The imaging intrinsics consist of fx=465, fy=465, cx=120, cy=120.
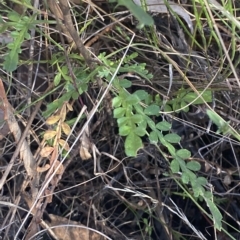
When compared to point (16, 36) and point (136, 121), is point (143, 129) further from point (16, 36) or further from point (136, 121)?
point (16, 36)

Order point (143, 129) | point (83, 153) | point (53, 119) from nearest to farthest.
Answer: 1. point (143, 129)
2. point (53, 119)
3. point (83, 153)

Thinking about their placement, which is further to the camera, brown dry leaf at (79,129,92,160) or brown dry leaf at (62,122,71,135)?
brown dry leaf at (79,129,92,160)

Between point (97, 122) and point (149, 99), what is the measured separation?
0.53ft

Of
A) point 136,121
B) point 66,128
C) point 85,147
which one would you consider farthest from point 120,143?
point 136,121

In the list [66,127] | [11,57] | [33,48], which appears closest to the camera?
[11,57]

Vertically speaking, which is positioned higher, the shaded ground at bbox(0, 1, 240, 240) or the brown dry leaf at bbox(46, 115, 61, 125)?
the brown dry leaf at bbox(46, 115, 61, 125)

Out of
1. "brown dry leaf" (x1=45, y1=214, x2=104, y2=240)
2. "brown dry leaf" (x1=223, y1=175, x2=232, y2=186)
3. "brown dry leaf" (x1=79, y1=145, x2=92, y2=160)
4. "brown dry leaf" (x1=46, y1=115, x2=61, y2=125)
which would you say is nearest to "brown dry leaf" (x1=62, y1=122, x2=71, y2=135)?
"brown dry leaf" (x1=46, y1=115, x2=61, y2=125)

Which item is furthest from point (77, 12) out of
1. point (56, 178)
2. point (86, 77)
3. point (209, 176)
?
point (209, 176)

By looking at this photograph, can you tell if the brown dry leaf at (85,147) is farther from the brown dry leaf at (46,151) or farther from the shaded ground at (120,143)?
the brown dry leaf at (46,151)

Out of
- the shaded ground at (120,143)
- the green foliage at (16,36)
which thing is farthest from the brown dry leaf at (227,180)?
the green foliage at (16,36)

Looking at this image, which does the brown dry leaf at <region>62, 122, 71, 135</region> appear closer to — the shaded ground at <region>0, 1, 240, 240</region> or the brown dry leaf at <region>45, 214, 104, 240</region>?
the shaded ground at <region>0, 1, 240, 240</region>

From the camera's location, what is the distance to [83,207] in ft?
3.81

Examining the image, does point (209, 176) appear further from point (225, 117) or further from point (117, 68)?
point (117, 68)

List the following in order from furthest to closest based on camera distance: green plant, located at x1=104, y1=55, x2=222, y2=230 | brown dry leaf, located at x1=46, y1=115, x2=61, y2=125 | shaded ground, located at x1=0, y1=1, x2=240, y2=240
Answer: shaded ground, located at x1=0, y1=1, x2=240, y2=240 → brown dry leaf, located at x1=46, y1=115, x2=61, y2=125 → green plant, located at x1=104, y1=55, x2=222, y2=230
